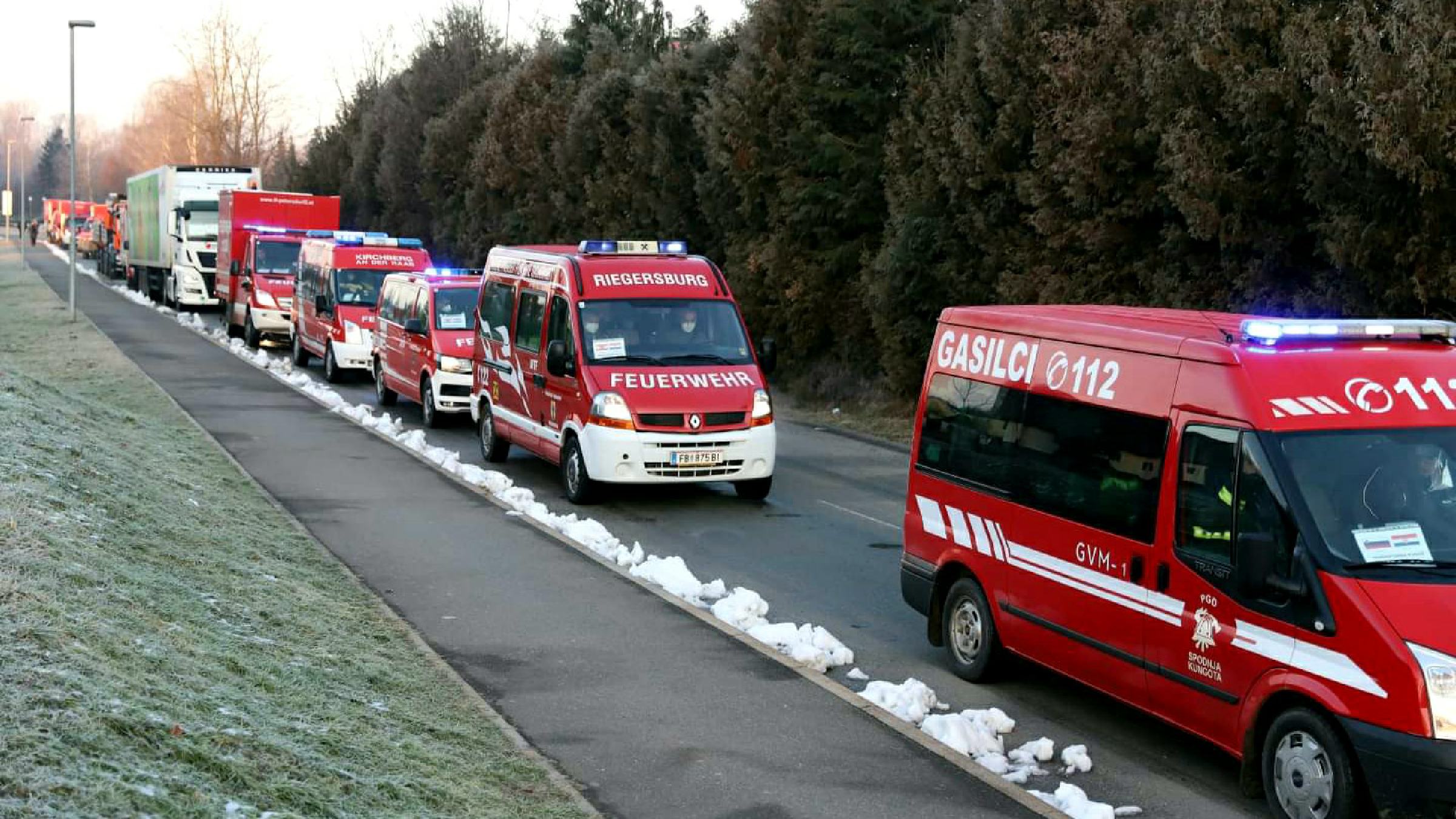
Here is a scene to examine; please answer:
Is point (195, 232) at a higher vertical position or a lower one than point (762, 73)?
lower

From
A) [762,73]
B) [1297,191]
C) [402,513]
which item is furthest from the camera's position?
[762,73]

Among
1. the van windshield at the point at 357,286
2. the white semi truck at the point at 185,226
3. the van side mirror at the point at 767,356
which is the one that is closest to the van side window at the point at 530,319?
the van side mirror at the point at 767,356

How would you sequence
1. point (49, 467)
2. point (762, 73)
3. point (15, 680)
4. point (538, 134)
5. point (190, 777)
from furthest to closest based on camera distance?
Answer: point (538, 134) < point (762, 73) < point (49, 467) < point (15, 680) < point (190, 777)

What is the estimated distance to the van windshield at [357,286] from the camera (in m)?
28.1

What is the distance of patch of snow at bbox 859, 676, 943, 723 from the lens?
8.48 metres

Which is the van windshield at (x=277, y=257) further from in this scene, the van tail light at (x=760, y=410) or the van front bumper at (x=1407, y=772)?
the van front bumper at (x=1407, y=772)

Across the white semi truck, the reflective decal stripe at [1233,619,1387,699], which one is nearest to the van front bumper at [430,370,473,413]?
the reflective decal stripe at [1233,619,1387,699]

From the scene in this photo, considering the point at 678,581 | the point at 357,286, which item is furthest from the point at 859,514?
the point at 357,286

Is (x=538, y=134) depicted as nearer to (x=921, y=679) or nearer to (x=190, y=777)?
(x=921, y=679)

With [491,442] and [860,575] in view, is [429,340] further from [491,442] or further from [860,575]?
[860,575]

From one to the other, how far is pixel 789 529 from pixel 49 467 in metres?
6.46

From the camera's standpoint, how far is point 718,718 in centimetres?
831

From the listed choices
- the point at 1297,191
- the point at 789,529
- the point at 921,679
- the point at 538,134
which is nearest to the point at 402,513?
the point at 789,529

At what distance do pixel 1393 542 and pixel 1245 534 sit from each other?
61 cm
